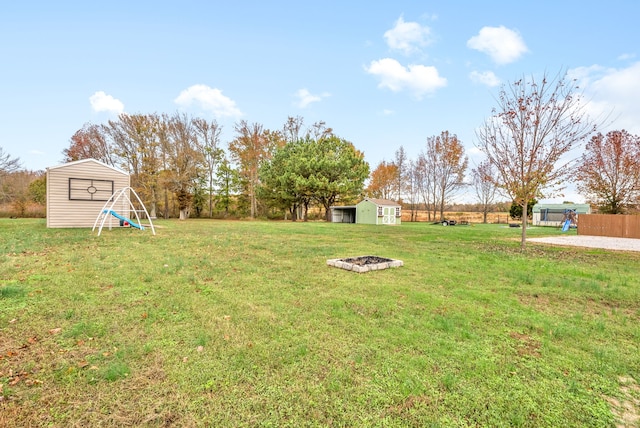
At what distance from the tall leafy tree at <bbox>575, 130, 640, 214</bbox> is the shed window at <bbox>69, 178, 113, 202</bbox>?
1259 inches

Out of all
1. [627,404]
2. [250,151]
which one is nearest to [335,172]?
[250,151]

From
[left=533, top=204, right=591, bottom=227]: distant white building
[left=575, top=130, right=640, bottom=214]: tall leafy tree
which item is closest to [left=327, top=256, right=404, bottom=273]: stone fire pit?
[left=575, top=130, right=640, bottom=214]: tall leafy tree

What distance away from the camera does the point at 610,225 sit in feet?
54.0

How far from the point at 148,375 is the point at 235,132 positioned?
33442mm

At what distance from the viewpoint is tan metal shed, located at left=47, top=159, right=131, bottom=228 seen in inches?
521

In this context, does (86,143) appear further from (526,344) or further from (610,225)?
(610,225)

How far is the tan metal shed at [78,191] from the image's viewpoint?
13.2 meters

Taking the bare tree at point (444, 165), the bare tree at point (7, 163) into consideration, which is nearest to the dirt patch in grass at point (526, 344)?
the bare tree at point (7, 163)

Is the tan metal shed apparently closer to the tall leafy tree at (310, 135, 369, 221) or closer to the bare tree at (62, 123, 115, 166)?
the tall leafy tree at (310, 135, 369, 221)

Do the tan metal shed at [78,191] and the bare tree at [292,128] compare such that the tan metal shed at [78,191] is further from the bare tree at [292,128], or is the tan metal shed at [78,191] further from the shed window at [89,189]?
the bare tree at [292,128]

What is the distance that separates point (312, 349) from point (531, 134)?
431 inches

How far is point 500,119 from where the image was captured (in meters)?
9.83

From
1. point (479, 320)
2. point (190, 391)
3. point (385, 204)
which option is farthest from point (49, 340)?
point (385, 204)

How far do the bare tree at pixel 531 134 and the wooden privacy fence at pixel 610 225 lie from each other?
1110 centimetres
